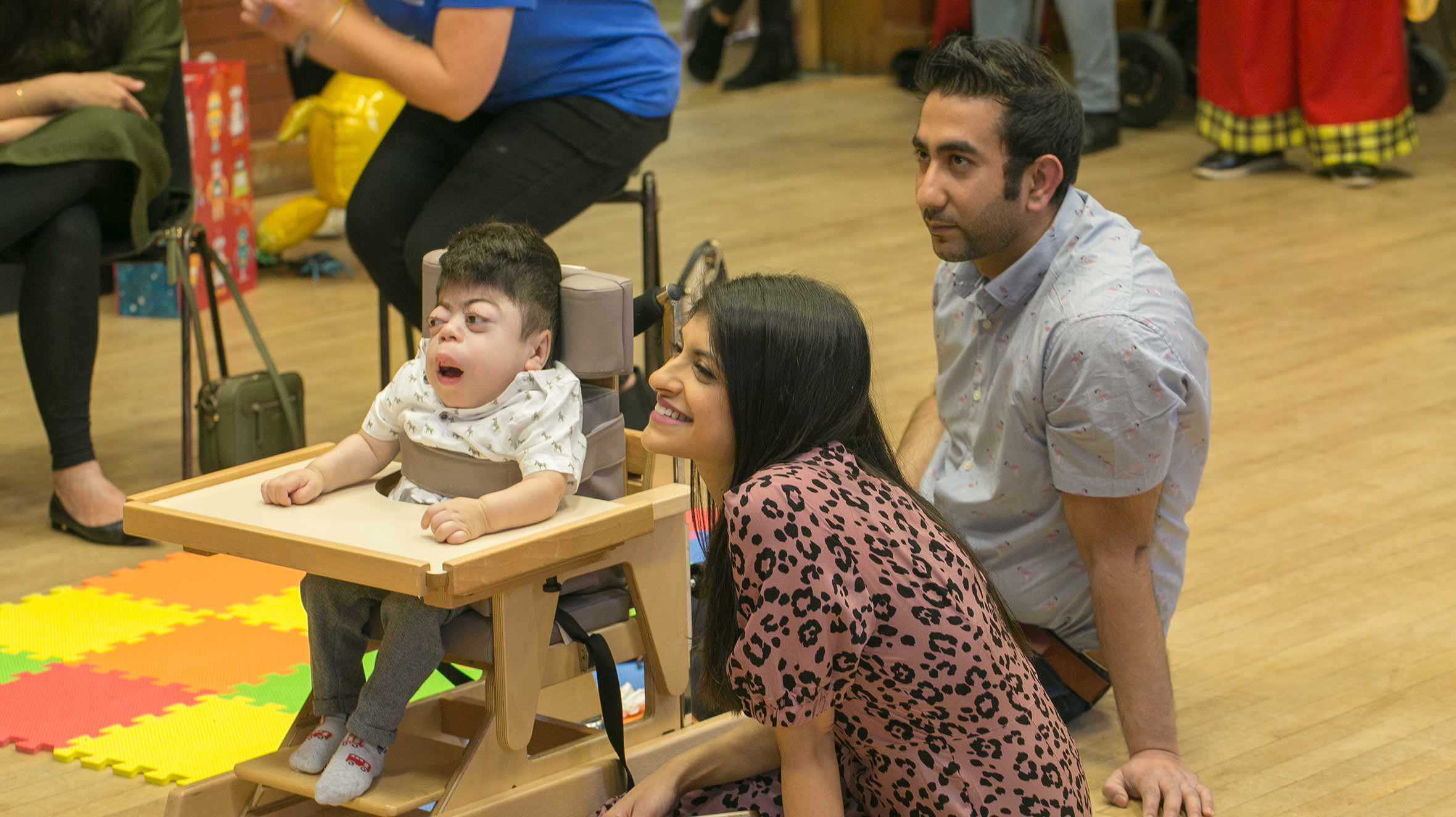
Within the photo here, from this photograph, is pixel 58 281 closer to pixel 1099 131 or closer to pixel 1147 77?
pixel 1099 131

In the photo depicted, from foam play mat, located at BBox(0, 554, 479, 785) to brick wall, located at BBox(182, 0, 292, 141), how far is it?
344cm

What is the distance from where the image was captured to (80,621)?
9.14 ft

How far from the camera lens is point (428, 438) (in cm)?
200

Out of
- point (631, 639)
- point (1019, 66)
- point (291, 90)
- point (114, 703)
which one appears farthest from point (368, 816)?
point (291, 90)

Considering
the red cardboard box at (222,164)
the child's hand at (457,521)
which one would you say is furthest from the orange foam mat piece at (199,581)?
the red cardboard box at (222,164)

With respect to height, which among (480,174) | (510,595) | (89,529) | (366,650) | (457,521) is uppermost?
(480,174)

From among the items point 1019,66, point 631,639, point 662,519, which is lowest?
point 631,639

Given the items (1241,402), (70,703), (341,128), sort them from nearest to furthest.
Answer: (70,703)
(1241,402)
(341,128)

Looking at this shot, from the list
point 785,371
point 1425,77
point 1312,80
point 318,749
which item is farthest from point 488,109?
point 1425,77

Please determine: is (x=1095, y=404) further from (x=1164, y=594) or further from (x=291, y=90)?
(x=291, y=90)

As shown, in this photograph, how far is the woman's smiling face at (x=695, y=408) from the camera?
170 cm

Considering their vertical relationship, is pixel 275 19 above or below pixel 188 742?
above

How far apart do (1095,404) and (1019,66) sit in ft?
1.45

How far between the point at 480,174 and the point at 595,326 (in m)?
1.04
